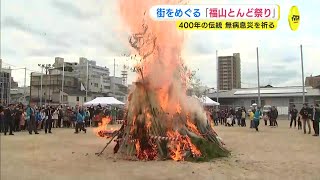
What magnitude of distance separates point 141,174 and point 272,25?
20.6 feet

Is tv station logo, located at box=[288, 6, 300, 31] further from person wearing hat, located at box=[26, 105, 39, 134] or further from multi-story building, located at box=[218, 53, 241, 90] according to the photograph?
multi-story building, located at box=[218, 53, 241, 90]

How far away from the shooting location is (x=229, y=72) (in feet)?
219

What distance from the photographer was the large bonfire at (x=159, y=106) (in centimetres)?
1316

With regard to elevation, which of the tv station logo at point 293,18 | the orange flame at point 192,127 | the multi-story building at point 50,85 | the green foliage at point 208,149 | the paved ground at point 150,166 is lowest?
the paved ground at point 150,166

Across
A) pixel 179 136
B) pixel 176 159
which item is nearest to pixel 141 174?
pixel 176 159

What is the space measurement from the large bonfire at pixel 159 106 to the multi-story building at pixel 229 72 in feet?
146

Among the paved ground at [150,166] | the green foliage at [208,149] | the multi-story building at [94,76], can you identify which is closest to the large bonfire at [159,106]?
the green foliage at [208,149]

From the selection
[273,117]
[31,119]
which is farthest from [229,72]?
[31,119]

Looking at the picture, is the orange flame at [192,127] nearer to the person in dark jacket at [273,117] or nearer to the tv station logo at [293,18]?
the tv station logo at [293,18]

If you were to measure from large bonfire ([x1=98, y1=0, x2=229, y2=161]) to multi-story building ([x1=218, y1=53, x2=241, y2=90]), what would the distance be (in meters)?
44.4

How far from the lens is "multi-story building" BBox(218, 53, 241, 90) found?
201 ft

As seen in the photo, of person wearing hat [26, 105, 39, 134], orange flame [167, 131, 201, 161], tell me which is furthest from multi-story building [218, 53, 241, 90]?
orange flame [167, 131, 201, 161]

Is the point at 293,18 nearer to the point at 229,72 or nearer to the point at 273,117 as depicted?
the point at 273,117

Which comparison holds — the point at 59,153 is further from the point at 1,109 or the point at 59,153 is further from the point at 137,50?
the point at 1,109
